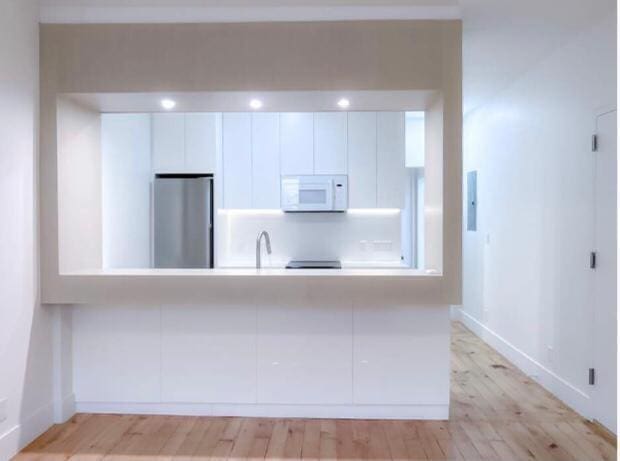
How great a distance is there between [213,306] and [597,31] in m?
3.17

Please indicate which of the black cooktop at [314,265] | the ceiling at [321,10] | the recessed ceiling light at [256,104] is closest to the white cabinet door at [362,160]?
the black cooktop at [314,265]

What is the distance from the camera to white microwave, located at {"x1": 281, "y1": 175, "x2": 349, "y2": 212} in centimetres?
507

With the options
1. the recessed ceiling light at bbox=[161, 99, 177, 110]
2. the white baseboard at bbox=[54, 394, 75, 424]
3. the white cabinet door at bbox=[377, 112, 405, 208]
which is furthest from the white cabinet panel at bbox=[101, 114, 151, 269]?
the white cabinet door at bbox=[377, 112, 405, 208]

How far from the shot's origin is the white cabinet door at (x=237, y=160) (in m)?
5.12

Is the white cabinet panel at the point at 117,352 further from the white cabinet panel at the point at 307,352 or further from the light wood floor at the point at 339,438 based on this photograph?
the white cabinet panel at the point at 307,352

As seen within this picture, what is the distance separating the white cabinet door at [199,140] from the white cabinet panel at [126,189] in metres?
0.41

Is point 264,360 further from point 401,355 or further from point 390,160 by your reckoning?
point 390,160

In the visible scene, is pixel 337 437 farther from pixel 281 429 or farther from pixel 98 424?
pixel 98 424

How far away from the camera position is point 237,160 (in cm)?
514

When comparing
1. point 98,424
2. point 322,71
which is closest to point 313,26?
point 322,71

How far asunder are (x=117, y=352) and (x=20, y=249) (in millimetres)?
936

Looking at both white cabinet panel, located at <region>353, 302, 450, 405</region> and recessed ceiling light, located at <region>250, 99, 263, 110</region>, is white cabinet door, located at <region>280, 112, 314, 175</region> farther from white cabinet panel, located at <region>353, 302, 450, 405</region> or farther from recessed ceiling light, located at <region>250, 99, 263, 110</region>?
white cabinet panel, located at <region>353, 302, 450, 405</region>

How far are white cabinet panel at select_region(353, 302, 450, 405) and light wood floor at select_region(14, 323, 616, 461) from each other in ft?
0.62

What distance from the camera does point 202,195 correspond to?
505cm
